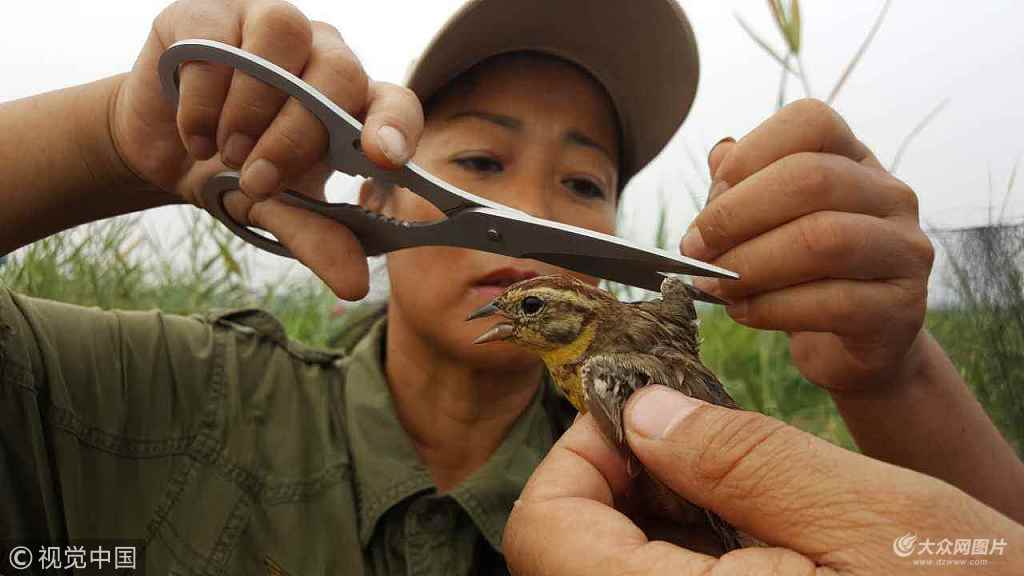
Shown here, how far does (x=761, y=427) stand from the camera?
3.71 ft

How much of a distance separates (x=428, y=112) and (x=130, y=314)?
49.3 inches

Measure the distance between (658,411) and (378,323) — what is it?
74.5 inches

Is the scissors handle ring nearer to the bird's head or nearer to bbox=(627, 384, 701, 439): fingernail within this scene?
the bird's head

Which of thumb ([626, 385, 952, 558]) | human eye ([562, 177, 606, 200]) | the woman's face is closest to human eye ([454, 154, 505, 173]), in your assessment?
the woman's face

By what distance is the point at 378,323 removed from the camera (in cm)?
→ 292

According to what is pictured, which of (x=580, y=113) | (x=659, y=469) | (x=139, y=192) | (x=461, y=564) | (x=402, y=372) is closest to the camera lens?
(x=659, y=469)

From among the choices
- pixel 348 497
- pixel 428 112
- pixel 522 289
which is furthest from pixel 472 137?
pixel 348 497

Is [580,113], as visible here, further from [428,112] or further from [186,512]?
[186,512]

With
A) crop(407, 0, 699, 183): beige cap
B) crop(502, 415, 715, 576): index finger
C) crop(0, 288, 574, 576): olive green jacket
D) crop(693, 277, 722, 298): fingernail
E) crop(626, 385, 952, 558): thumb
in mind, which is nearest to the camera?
crop(626, 385, 952, 558): thumb

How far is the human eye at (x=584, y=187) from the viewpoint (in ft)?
7.68

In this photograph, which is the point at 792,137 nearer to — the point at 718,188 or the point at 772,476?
the point at 718,188

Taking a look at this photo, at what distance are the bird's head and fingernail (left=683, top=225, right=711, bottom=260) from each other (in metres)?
0.27

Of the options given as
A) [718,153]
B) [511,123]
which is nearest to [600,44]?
[511,123]

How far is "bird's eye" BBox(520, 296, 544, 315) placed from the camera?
1566 mm
